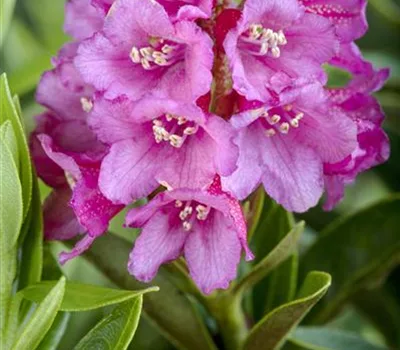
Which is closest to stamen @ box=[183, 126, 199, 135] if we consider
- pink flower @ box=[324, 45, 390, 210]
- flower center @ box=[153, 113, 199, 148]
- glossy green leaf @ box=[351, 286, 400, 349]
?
flower center @ box=[153, 113, 199, 148]

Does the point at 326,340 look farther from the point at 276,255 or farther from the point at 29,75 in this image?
the point at 29,75

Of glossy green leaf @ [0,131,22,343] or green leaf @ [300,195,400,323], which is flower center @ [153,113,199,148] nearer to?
glossy green leaf @ [0,131,22,343]

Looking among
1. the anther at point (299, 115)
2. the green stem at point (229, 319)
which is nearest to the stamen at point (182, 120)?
the anther at point (299, 115)

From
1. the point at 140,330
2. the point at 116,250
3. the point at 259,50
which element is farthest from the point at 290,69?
the point at 140,330

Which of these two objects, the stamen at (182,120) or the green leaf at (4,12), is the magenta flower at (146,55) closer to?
the stamen at (182,120)

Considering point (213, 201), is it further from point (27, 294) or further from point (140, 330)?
point (140, 330)
